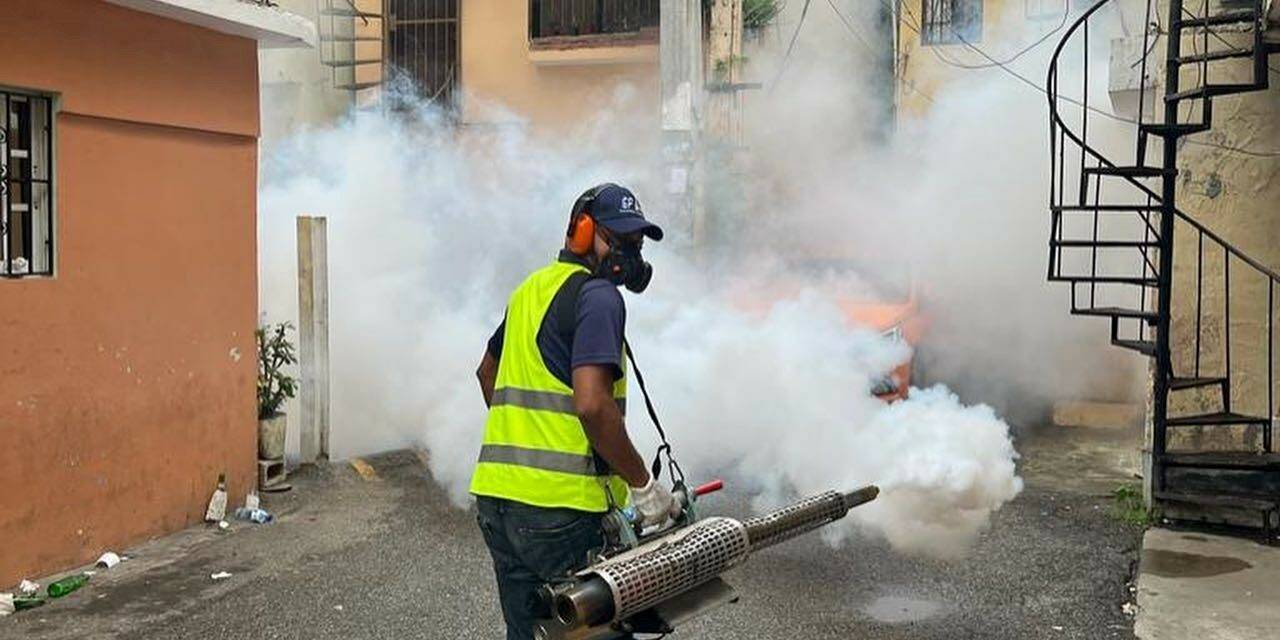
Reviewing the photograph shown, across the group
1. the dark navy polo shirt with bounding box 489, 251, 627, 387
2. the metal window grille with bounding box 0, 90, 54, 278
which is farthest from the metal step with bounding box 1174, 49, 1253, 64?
the metal window grille with bounding box 0, 90, 54, 278

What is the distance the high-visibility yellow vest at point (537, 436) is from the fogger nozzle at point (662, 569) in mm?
292

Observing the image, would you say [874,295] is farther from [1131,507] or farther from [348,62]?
[348,62]

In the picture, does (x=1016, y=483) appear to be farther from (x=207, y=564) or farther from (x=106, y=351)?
(x=106, y=351)

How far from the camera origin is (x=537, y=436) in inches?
142

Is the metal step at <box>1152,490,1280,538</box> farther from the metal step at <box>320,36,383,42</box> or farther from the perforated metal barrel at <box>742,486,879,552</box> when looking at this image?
the metal step at <box>320,36,383,42</box>

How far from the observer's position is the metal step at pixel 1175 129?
7.40 meters

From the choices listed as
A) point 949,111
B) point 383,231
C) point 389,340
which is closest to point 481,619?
point 389,340

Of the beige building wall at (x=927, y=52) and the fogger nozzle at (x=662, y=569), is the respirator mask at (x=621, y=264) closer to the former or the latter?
the fogger nozzle at (x=662, y=569)

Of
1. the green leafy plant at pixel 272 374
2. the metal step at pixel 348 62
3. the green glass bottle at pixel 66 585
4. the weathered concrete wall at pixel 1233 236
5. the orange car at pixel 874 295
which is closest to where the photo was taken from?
the green glass bottle at pixel 66 585

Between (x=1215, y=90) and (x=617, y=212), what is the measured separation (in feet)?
17.4

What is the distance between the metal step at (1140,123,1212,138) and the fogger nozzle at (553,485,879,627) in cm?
499

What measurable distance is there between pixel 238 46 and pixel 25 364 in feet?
9.19

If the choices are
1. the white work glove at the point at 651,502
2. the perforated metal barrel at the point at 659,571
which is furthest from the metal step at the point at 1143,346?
the white work glove at the point at 651,502

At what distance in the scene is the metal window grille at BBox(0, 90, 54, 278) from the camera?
6.31m
